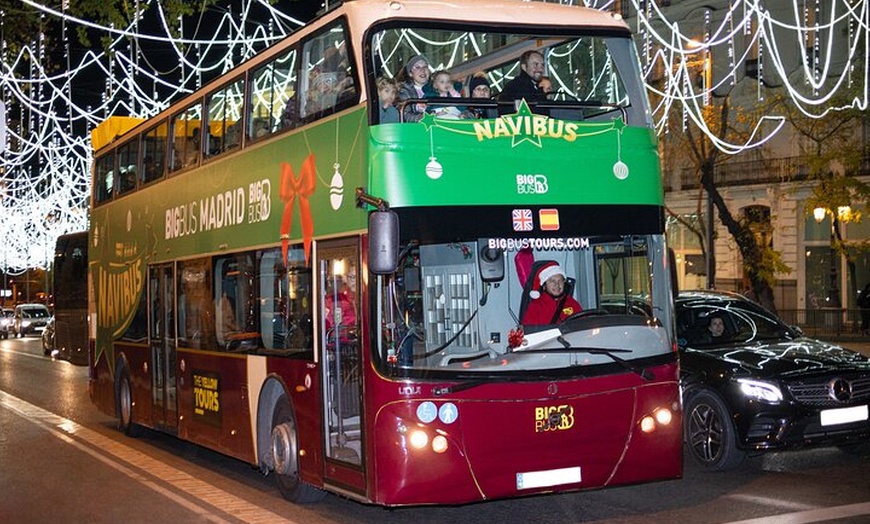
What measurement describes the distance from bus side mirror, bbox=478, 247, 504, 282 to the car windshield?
399cm

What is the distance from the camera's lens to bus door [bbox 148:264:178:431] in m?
14.3

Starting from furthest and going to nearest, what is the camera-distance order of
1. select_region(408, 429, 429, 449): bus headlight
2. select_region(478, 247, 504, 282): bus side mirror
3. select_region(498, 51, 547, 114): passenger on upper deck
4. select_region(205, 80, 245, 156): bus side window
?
select_region(205, 80, 245, 156): bus side window → select_region(498, 51, 547, 114): passenger on upper deck → select_region(478, 247, 504, 282): bus side mirror → select_region(408, 429, 429, 449): bus headlight

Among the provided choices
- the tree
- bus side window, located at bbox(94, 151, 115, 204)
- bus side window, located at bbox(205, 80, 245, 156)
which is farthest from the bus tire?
the tree

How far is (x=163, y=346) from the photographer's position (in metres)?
14.7

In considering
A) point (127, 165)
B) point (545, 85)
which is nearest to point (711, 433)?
point (545, 85)

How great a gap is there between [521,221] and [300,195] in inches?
90.3

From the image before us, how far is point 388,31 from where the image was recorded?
9445mm

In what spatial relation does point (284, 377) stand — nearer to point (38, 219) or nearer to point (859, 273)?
point (859, 273)

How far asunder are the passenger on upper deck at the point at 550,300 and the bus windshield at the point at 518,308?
0.6 inches

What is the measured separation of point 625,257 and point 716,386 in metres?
2.71

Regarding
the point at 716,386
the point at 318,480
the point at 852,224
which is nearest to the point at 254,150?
the point at 318,480

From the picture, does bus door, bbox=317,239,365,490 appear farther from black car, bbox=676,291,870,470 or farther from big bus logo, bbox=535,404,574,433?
black car, bbox=676,291,870,470

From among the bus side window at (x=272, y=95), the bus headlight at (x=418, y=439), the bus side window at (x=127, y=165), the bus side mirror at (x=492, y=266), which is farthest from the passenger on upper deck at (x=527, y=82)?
the bus side window at (x=127, y=165)

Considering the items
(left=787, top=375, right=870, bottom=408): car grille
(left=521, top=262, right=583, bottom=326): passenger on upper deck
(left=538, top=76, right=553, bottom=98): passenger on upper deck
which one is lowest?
(left=787, top=375, right=870, bottom=408): car grille
